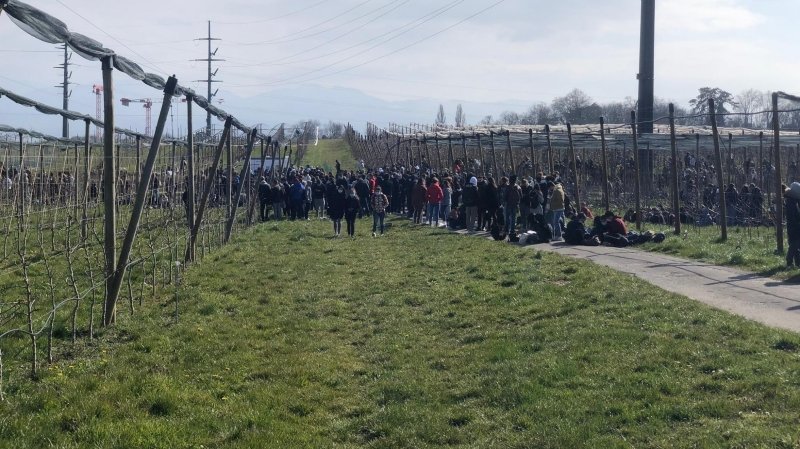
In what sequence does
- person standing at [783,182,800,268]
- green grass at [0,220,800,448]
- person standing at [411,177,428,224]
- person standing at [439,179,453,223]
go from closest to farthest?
green grass at [0,220,800,448] → person standing at [783,182,800,268] → person standing at [411,177,428,224] → person standing at [439,179,453,223]

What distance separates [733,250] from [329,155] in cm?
7764

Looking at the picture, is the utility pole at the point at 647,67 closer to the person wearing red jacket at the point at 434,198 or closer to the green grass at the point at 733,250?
the person wearing red jacket at the point at 434,198

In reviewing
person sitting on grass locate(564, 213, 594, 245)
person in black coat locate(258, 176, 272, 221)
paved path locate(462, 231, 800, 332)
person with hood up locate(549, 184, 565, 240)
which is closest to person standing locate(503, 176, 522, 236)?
person with hood up locate(549, 184, 565, 240)

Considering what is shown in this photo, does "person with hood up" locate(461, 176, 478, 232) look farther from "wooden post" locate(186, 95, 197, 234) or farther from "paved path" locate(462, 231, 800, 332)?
"wooden post" locate(186, 95, 197, 234)

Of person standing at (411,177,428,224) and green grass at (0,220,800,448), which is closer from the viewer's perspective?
green grass at (0,220,800,448)

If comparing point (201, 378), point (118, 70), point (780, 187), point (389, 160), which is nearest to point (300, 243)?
Answer: point (780, 187)

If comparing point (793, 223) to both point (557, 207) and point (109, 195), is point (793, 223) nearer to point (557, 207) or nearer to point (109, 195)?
point (557, 207)

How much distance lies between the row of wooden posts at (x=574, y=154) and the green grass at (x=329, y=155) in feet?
5.72

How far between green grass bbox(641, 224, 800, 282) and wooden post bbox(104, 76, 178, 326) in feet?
34.6

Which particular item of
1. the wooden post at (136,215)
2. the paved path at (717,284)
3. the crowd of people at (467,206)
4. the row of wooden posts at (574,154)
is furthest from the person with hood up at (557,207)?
the wooden post at (136,215)

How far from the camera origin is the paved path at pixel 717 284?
1295cm

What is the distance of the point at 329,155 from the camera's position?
9619 cm

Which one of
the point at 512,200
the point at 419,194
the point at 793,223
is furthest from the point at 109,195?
the point at 419,194

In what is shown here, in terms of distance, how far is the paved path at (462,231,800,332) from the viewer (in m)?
13.0
